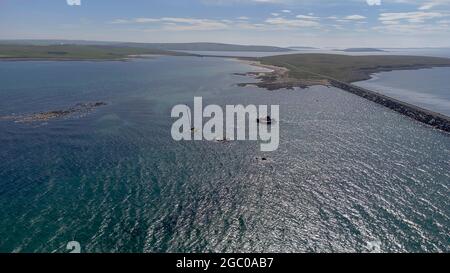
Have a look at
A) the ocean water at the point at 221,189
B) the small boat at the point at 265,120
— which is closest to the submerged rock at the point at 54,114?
the ocean water at the point at 221,189

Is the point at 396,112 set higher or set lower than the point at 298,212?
higher

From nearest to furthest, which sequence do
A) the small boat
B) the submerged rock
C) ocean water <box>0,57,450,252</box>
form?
ocean water <box>0,57,450,252</box> < the small boat < the submerged rock

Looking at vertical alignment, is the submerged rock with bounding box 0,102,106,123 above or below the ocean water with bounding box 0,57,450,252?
above

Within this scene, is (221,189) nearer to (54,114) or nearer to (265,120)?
(265,120)

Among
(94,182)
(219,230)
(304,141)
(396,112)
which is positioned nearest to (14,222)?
(94,182)

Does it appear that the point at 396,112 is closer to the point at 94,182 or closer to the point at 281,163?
the point at 281,163

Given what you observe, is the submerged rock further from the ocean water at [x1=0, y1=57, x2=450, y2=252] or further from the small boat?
the small boat

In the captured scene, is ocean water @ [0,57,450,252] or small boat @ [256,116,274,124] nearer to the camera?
ocean water @ [0,57,450,252]

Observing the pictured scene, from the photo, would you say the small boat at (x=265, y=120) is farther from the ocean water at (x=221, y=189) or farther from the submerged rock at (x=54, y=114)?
the submerged rock at (x=54, y=114)

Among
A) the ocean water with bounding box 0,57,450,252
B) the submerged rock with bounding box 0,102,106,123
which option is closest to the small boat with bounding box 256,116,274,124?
the ocean water with bounding box 0,57,450,252

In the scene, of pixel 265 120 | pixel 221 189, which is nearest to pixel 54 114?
pixel 265 120
